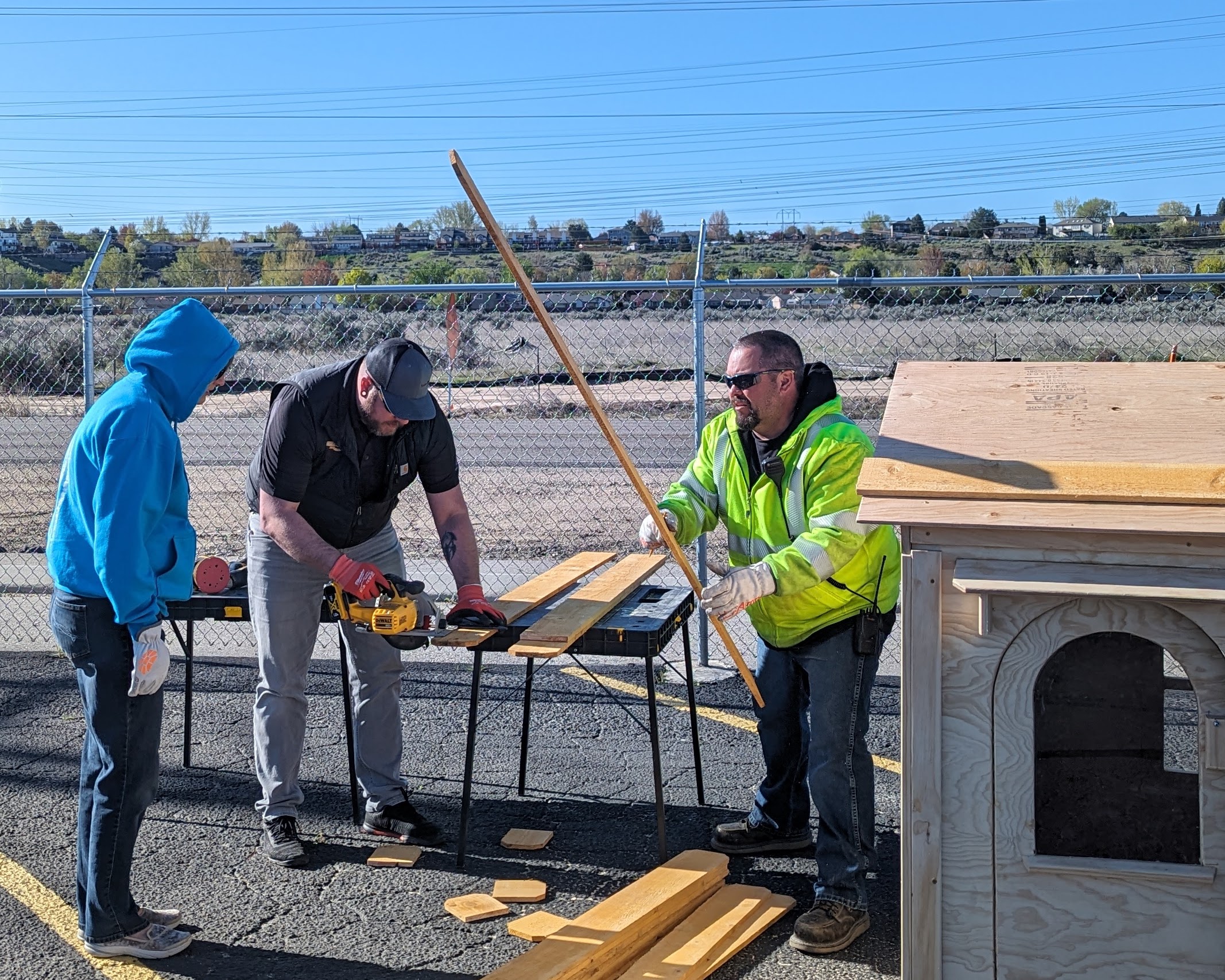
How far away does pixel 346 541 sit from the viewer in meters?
4.78

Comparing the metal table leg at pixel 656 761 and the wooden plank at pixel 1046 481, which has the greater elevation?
the wooden plank at pixel 1046 481

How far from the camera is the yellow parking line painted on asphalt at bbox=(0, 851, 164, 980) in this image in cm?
389

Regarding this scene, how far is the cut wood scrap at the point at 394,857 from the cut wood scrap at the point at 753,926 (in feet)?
4.40

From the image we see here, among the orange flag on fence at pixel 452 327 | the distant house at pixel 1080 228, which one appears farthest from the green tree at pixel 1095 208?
the orange flag on fence at pixel 452 327

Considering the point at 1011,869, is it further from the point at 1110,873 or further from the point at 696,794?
the point at 696,794

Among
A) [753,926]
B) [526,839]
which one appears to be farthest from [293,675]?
[753,926]

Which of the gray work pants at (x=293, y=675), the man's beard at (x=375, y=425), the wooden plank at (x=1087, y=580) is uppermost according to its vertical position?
the man's beard at (x=375, y=425)

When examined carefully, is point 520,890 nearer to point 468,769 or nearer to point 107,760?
point 468,769

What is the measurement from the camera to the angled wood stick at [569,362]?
3543 mm

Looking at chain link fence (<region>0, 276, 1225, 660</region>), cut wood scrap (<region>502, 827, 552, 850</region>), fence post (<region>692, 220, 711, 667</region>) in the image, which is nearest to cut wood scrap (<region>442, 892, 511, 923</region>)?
cut wood scrap (<region>502, 827, 552, 850</region>)

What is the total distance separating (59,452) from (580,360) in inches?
365

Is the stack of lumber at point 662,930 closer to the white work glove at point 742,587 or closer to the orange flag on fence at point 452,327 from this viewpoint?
the white work glove at point 742,587

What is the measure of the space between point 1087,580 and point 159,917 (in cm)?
317

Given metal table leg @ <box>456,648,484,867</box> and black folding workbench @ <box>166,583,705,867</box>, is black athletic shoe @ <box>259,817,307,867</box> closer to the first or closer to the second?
black folding workbench @ <box>166,583,705,867</box>
